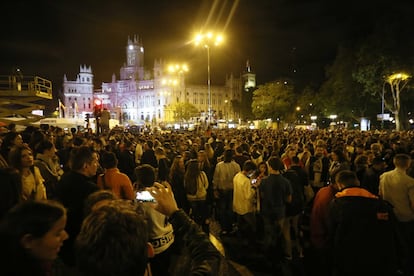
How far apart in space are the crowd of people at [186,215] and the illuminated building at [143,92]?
105043 millimetres

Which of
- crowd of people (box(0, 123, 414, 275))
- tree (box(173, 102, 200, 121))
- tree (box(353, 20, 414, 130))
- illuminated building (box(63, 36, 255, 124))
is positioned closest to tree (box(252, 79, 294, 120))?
tree (box(353, 20, 414, 130))

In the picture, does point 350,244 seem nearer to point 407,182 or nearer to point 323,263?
point 323,263

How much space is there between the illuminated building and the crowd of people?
10504cm

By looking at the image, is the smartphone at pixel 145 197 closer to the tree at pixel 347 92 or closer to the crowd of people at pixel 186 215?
the crowd of people at pixel 186 215

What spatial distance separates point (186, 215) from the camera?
2.24 metres

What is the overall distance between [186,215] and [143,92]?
135 m

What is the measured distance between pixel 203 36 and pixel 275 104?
3585 centimetres

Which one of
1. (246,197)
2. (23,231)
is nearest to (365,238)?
(23,231)

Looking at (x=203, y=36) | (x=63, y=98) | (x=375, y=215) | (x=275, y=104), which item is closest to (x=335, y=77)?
(x=275, y=104)

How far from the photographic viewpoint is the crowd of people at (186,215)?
1.74 m

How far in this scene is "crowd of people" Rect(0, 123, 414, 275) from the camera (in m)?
1.74

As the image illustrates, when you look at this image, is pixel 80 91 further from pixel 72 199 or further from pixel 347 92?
pixel 72 199

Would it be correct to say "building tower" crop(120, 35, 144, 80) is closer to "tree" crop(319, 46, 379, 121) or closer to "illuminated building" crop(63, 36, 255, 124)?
"illuminated building" crop(63, 36, 255, 124)

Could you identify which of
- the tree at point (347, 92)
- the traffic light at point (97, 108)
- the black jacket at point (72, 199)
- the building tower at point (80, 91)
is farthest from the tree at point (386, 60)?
the building tower at point (80, 91)
